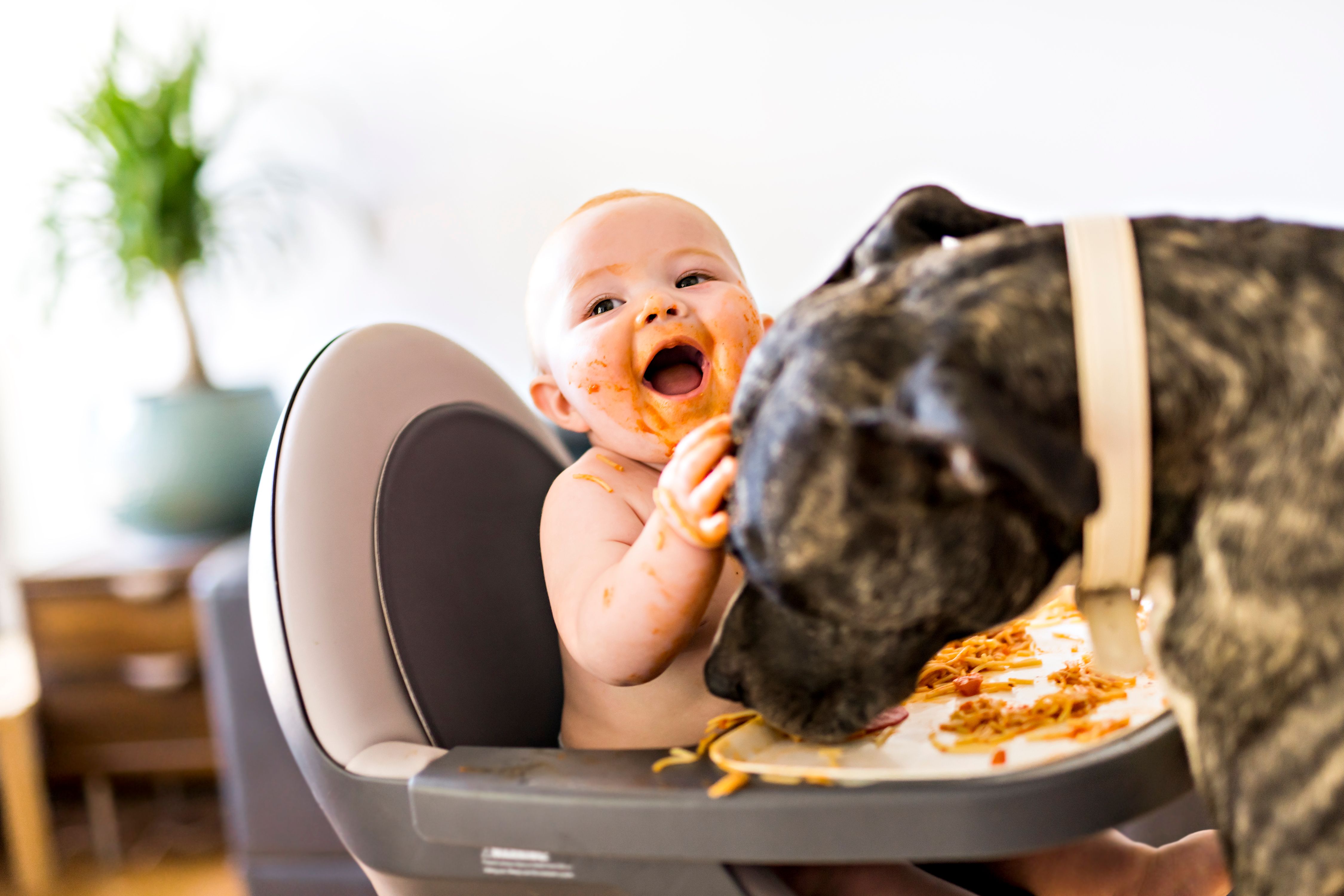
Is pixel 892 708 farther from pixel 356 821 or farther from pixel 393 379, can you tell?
pixel 393 379

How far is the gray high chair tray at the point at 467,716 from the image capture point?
0.62 meters

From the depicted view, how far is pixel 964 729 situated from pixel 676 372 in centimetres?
44

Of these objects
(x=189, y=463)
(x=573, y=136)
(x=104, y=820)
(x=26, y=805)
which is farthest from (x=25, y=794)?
(x=573, y=136)

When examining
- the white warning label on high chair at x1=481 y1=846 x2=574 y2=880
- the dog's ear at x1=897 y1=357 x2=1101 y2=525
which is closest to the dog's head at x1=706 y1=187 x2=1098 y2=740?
the dog's ear at x1=897 y1=357 x2=1101 y2=525

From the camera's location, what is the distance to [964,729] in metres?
0.70

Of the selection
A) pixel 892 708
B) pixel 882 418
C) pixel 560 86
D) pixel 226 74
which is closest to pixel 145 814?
pixel 226 74

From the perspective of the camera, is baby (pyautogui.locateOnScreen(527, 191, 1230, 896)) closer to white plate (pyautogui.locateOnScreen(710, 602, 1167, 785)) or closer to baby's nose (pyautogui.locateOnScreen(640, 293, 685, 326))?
baby's nose (pyautogui.locateOnScreen(640, 293, 685, 326))

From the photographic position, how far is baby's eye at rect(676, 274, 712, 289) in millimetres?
1006

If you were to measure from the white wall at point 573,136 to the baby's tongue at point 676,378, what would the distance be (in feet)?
4.76

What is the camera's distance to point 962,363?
542mm

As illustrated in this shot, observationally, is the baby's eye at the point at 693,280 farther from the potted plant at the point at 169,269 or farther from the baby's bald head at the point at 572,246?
the potted plant at the point at 169,269

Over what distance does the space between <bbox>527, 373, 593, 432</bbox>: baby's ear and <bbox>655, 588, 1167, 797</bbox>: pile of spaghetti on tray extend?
1.21 ft

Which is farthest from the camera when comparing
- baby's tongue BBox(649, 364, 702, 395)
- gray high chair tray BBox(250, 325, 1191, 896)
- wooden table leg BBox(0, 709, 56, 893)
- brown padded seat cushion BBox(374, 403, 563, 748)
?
wooden table leg BBox(0, 709, 56, 893)

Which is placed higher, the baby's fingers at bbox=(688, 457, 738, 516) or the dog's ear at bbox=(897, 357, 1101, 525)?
the dog's ear at bbox=(897, 357, 1101, 525)
